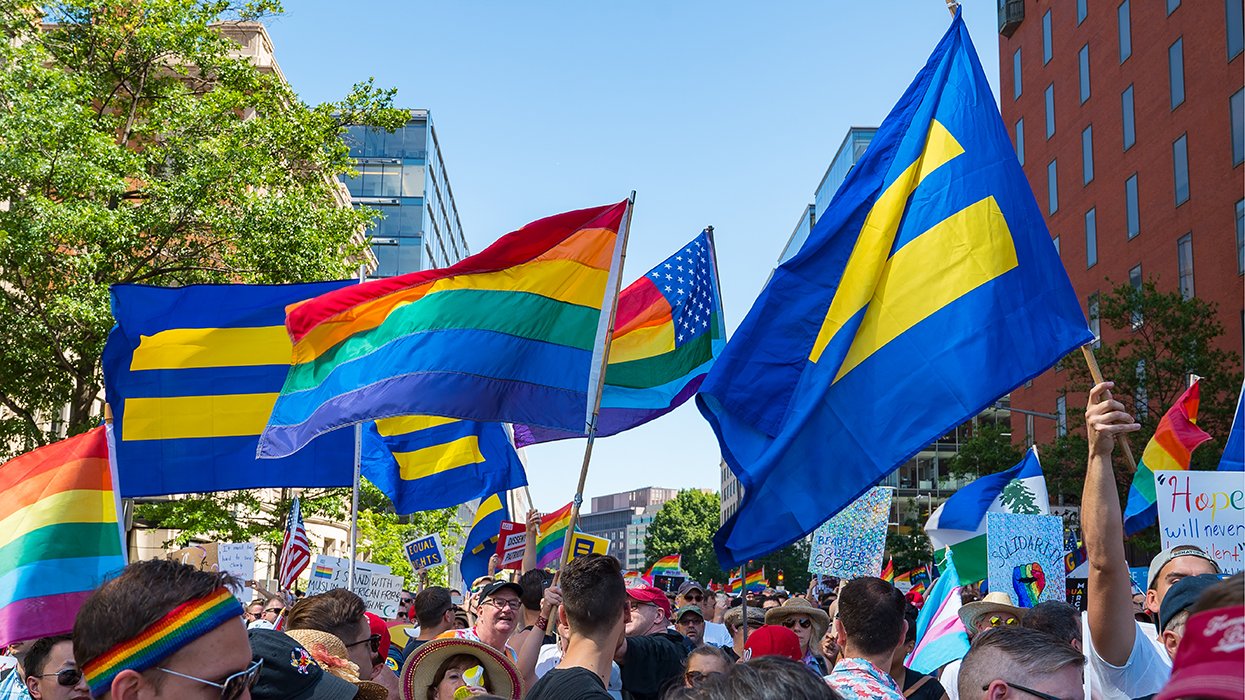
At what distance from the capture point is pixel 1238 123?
113ft

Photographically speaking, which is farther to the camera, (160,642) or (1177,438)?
(1177,438)

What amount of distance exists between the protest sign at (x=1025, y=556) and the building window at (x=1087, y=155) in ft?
120

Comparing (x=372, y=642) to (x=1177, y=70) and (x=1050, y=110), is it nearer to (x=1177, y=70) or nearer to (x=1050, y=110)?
(x=1177, y=70)

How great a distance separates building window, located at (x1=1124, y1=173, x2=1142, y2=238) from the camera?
136 feet

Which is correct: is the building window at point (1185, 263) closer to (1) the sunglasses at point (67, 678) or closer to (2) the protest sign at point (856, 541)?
(2) the protest sign at point (856, 541)

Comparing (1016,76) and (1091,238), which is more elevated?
(1016,76)

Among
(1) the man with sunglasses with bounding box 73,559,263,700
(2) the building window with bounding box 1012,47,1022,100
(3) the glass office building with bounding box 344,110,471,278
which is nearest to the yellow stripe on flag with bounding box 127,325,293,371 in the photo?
(1) the man with sunglasses with bounding box 73,559,263,700

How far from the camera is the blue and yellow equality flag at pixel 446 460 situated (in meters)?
11.9

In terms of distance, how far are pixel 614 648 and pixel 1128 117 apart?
137ft

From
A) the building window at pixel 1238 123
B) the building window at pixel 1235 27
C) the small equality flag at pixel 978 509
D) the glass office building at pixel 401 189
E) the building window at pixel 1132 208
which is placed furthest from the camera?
the glass office building at pixel 401 189

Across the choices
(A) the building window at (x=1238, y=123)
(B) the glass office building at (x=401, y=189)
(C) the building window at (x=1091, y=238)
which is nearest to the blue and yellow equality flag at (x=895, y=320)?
(A) the building window at (x=1238, y=123)

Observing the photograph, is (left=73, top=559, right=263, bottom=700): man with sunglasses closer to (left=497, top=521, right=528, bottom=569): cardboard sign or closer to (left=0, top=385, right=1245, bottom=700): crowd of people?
(left=0, top=385, right=1245, bottom=700): crowd of people

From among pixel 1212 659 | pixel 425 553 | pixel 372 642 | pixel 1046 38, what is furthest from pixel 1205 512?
pixel 1046 38

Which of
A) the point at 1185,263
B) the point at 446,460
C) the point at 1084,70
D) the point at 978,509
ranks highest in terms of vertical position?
the point at 1084,70
